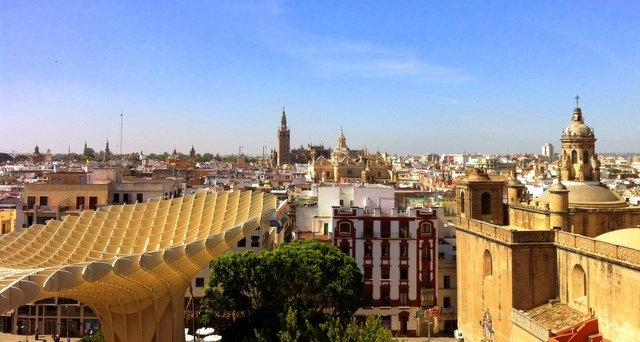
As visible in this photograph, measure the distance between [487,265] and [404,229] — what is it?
6.92 meters

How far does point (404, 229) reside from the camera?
38906 mm

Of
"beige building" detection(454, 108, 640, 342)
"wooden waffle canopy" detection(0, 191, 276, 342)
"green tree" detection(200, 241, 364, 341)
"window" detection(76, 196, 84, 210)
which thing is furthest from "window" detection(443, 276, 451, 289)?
"window" detection(76, 196, 84, 210)

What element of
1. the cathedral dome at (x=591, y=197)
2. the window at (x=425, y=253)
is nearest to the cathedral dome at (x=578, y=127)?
the cathedral dome at (x=591, y=197)

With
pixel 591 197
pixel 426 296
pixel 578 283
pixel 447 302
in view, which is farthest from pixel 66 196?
pixel 591 197

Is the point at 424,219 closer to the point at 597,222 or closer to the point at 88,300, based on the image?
the point at 597,222

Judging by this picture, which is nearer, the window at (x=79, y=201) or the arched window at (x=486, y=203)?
the arched window at (x=486, y=203)

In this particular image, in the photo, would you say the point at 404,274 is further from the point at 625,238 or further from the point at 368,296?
the point at 625,238

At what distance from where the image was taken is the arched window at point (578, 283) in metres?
27.5

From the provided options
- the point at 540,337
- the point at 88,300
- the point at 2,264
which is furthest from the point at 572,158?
the point at 2,264

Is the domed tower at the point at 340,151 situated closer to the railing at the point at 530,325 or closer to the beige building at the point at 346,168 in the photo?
the beige building at the point at 346,168

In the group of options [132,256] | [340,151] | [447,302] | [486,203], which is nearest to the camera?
[132,256]

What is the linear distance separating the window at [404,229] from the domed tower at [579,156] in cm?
970

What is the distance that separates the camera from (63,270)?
15.7 meters

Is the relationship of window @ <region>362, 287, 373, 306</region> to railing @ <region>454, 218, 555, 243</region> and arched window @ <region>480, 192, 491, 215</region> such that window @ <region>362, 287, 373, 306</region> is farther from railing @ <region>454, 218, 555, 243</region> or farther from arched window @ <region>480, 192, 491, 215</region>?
railing @ <region>454, 218, 555, 243</region>
